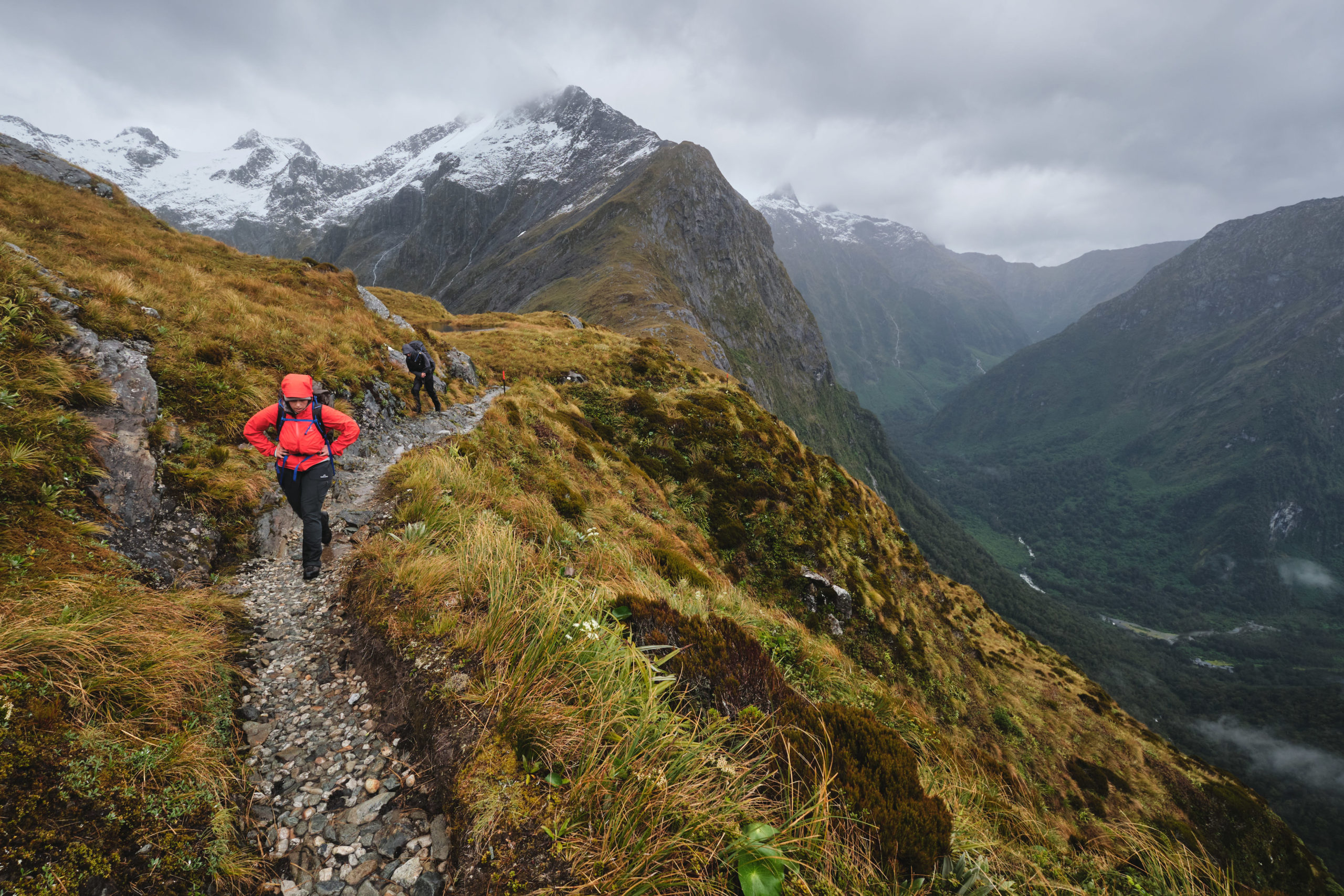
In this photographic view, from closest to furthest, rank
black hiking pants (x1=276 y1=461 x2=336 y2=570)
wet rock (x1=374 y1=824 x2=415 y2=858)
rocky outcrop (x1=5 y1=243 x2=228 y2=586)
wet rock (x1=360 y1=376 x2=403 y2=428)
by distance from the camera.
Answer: wet rock (x1=374 y1=824 x2=415 y2=858)
rocky outcrop (x1=5 y1=243 x2=228 y2=586)
black hiking pants (x1=276 y1=461 x2=336 y2=570)
wet rock (x1=360 y1=376 x2=403 y2=428)

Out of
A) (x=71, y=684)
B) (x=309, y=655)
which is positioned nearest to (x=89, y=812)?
(x=71, y=684)

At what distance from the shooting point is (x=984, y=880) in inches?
135

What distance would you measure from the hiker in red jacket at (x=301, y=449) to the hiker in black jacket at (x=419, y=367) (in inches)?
344

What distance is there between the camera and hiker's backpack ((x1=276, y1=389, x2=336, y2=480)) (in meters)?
6.76

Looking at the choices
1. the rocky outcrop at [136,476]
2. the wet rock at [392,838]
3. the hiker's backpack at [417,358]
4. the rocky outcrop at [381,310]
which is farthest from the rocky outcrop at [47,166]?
the wet rock at [392,838]

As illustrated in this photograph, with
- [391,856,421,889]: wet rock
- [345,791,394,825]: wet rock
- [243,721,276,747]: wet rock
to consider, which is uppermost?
[243,721,276,747]: wet rock

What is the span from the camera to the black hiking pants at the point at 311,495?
21.5 ft

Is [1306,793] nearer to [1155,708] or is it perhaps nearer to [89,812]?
[1155,708]

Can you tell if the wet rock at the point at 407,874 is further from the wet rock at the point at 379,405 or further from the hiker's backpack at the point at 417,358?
the hiker's backpack at the point at 417,358

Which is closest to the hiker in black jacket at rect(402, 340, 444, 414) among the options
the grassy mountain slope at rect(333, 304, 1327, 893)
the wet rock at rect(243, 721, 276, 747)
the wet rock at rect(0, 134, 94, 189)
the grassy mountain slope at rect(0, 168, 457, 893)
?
the grassy mountain slope at rect(333, 304, 1327, 893)

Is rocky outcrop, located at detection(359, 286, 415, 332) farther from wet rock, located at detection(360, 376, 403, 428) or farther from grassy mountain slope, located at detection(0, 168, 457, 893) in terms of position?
grassy mountain slope, located at detection(0, 168, 457, 893)

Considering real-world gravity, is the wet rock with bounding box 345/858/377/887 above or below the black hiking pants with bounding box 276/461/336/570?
below

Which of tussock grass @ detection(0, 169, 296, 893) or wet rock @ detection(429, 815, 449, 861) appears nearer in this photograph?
tussock grass @ detection(0, 169, 296, 893)

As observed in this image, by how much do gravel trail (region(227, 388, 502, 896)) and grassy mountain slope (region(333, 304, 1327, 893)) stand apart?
1.00 feet
